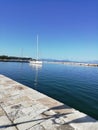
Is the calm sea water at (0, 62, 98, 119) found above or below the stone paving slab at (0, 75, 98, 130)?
below

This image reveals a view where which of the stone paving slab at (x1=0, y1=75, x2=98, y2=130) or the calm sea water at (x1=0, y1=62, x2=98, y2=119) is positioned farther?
the calm sea water at (x1=0, y1=62, x2=98, y2=119)

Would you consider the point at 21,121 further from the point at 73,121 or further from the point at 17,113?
the point at 73,121

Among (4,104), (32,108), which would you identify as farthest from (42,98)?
(4,104)

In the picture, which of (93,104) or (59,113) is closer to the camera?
(59,113)

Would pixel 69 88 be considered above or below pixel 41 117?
below

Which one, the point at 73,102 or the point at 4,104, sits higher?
the point at 4,104

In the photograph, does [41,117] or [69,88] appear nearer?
[41,117]

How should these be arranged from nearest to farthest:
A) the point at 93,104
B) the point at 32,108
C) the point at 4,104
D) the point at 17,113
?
1. the point at 17,113
2. the point at 32,108
3. the point at 4,104
4. the point at 93,104

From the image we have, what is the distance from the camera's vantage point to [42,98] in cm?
646

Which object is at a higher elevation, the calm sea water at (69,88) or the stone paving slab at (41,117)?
the stone paving slab at (41,117)

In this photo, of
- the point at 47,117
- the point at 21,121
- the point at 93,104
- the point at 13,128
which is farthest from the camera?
the point at 93,104

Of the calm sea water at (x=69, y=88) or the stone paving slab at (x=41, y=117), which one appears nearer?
the stone paving slab at (x=41, y=117)

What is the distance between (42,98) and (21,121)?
2.42 metres

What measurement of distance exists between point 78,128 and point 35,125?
128 centimetres
